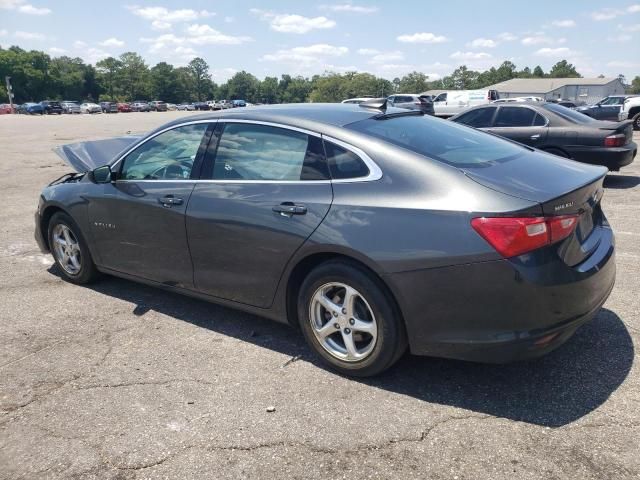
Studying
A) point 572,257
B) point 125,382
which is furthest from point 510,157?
point 125,382

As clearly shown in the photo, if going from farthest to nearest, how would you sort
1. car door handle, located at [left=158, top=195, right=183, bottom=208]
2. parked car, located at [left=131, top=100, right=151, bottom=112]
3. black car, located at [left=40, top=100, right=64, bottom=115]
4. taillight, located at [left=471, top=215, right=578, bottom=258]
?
parked car, located at [left=131, top=100, right=151, bottom=112] → black car, located at [left=40, top=100, right=64, bottom=115] → car door handle, located at [left=158, top=195, right=183, bottom=208] → taillight, located at [left=471, top=215, right=578, bottom=258]

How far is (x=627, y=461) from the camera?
250 cm

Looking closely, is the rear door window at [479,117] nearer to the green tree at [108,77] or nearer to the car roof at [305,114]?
the car roof at [305,114]

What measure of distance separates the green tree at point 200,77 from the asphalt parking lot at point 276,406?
150383 millimetres

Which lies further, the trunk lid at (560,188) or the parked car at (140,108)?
the parked car at (140,108)

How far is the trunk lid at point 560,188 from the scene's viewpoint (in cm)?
286

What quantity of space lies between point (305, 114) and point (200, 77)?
15850 cm

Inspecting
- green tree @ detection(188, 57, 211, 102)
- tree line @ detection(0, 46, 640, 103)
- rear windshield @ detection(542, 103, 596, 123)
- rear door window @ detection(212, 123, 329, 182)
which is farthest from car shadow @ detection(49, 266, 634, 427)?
green tree @ detection(188, 57, 211, 102)

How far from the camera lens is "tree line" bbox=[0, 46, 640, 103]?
113250 millimetres

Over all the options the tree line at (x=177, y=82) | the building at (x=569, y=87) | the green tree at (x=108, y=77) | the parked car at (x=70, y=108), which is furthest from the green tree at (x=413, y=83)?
the parked car at (x=70, y=108)

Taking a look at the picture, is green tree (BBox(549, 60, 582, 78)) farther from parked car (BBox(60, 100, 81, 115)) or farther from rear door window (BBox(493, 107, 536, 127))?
rear door window (BBox(493, 107, 536, 127))

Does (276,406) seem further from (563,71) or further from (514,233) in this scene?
(563,71)

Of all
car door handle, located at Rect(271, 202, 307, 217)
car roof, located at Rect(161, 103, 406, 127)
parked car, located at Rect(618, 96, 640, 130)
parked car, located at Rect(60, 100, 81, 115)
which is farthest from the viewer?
parked car, located at Rect(60, 100, 81, 115)

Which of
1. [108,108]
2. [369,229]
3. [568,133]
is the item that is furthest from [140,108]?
[369,229]
